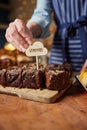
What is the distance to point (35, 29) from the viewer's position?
1.71m

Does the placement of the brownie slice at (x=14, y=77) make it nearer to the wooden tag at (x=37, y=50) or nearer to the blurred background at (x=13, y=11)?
the wooden tag at (x=37, y=50)

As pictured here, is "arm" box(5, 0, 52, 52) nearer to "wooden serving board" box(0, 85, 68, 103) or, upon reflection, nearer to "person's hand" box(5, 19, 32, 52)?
"person's hand" box(5, 19, 32, 52)

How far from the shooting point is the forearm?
1.67 metres

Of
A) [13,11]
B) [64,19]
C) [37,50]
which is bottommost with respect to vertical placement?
[37,50]

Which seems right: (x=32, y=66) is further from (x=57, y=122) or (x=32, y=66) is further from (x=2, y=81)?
(x=57, y=122)

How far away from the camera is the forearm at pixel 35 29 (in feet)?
5.46

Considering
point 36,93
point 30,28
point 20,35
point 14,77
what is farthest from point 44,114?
point 30,28

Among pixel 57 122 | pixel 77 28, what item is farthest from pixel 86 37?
pixel 57 122

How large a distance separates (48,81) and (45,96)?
0.33ft

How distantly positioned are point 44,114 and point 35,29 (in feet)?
2.97

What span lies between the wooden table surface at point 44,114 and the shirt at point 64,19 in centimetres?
62

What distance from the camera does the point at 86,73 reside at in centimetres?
116

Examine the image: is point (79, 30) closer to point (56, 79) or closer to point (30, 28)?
point (30, 28)

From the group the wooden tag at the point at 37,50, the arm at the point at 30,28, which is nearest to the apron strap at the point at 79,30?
the arm at the point at 30,28
